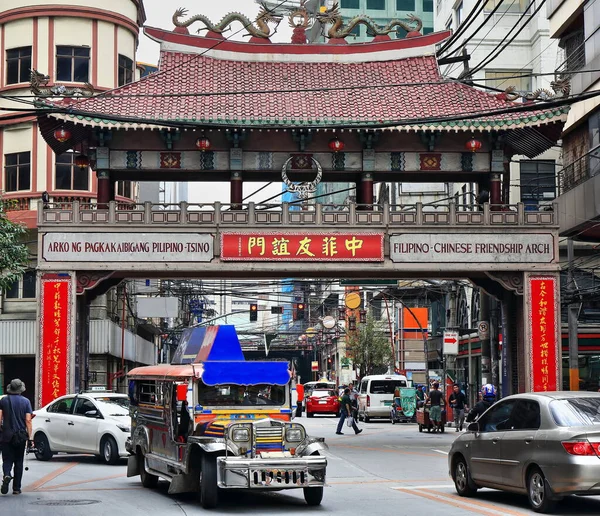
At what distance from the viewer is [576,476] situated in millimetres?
13156

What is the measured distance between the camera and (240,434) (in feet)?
48.1

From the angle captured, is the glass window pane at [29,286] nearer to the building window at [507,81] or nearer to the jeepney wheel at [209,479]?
the building window at [507,81]

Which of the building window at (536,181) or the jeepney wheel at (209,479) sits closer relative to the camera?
the jeepney wheel at (209,479)

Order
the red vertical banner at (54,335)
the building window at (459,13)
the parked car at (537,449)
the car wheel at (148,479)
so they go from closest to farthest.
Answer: the parked car at (537,449) → the car wheel at (148,479) → the red vertical banner at (54,335) → the building window at (459,13)

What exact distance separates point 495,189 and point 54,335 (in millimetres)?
13863

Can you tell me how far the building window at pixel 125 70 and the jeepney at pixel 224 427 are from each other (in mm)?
29962

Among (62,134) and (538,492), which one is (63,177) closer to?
(62,134)

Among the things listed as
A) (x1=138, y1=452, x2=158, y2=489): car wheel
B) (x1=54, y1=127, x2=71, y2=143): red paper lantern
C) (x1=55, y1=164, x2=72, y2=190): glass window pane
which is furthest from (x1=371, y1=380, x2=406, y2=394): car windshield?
(x1=138, y1=452, x2=158, y2=489): car wheel

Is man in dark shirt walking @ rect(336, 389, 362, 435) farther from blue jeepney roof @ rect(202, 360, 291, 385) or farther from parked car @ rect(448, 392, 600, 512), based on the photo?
blue jeepney roof @ rect(202, 360, 291, 385)

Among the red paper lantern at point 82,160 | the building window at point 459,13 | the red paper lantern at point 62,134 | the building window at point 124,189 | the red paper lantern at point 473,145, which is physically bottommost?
the red paper lantern at point 82,160

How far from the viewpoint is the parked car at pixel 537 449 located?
1329 cm

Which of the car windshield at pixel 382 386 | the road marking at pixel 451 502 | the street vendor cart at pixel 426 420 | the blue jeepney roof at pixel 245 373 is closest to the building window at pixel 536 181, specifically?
the car windshield at pixel 382 386

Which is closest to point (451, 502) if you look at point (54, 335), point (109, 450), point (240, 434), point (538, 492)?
point (538, 492)

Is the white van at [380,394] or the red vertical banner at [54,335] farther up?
the red vertical banner at [54,335]
